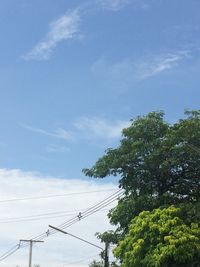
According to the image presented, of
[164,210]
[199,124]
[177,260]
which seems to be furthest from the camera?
[199,124]

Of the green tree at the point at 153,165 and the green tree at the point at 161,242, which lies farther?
the green tree at the point at 153,165

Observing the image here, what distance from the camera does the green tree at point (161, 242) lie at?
31.7m

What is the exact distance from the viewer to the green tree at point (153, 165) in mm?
37375

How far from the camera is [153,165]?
124ft

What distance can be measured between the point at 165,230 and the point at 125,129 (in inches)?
350

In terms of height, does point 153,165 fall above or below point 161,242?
above

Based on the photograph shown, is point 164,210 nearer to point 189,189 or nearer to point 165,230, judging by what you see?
point 165,230

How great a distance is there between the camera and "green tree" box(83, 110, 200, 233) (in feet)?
123

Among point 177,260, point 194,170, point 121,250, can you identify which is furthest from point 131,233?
point 194,170

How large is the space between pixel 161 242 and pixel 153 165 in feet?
20.8

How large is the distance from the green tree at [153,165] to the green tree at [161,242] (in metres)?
3.27

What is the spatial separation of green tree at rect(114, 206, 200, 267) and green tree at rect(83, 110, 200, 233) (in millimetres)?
3271

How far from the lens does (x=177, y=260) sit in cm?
3169

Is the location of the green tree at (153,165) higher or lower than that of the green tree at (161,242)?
higher
